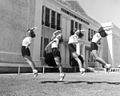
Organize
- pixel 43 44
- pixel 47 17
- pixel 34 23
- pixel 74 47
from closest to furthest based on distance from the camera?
pixel 74 47 → pixel 34 23 → pixel 43 44 → pixel 47 17

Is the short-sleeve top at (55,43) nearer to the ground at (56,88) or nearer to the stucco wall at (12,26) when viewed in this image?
the ground at (56,88)

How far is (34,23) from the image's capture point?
57.0 ft

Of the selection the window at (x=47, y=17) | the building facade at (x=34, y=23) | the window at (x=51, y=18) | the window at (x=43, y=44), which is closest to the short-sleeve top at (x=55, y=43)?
the building facade at (x=34, y=23)

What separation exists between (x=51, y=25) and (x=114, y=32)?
65.3ft

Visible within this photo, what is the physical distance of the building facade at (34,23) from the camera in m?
14.5

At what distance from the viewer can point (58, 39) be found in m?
5.98

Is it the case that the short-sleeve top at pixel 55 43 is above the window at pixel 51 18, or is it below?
below

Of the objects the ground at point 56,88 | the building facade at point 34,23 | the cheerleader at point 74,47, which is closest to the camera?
the ground at point 56,88

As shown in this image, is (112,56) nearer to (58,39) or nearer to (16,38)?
(16,38)

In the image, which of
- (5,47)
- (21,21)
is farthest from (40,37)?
(5,47)

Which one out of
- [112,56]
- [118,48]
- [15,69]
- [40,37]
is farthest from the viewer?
[118,48]

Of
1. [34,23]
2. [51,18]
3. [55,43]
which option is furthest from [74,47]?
[51,18]

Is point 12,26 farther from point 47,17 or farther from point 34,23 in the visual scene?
point 47,17

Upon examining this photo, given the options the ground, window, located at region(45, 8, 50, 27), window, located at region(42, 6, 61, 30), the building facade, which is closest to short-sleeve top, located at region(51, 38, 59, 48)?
the ground
